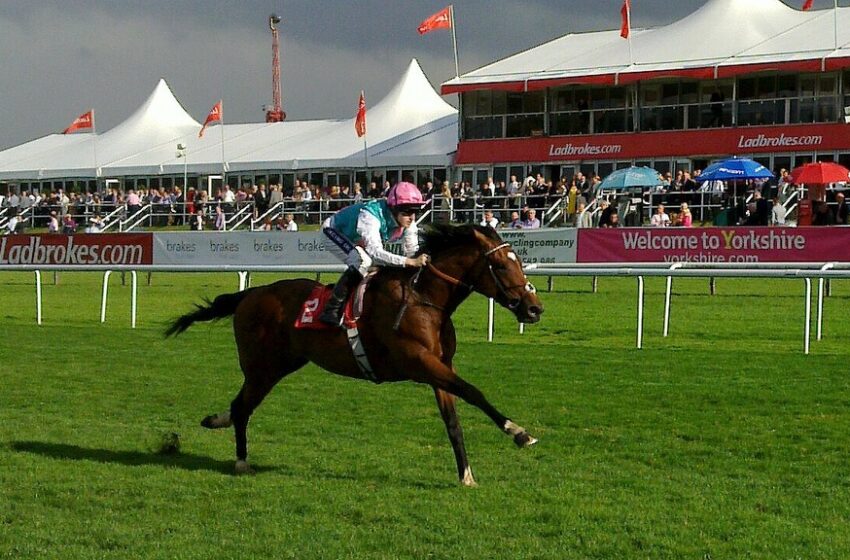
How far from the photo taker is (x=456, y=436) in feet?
20.4

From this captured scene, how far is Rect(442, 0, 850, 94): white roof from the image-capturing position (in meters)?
26.9

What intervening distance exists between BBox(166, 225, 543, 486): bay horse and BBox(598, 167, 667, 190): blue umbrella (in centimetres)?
1615

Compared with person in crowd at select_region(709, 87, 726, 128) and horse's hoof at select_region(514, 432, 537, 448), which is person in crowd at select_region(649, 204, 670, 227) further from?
horse's hoof at select_region(514, 432, 537, 448)

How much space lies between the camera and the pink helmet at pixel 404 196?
21.7 feet

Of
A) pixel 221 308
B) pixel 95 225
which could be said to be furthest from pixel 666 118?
pixel 221 308

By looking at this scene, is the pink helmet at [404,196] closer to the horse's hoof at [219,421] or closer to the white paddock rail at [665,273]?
the horse's hoof at [219,421]

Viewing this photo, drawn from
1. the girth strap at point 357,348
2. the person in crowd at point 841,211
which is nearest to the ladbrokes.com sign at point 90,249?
the person in crowd at point 841,211

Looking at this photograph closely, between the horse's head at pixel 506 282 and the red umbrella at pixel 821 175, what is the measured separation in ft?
49.7

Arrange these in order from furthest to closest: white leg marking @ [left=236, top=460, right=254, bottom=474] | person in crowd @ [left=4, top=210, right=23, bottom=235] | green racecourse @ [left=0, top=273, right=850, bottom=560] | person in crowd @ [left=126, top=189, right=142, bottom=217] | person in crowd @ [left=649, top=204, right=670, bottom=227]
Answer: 1. person in crowd @ [left=4, top=210, right=23, bottom=235]
2. person in crowd @ [left=126, top=189, right=142, bottom=217]
3. person in crowd @ [left=649, top=204, right=670, bottom=227]
4. white leg marking @ [left=236, top=460, right=254, bottom=474]
5. green racecourse @ [left=0, top=273, right=850, bottom=560]

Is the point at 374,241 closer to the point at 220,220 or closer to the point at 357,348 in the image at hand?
the point at 357,348

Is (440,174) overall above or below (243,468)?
above

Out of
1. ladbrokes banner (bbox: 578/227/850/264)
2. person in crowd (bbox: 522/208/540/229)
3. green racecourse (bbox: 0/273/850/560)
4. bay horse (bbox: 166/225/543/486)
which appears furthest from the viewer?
person in crowd (bbox: 522/208/540/229)

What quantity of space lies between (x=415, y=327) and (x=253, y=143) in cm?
3172

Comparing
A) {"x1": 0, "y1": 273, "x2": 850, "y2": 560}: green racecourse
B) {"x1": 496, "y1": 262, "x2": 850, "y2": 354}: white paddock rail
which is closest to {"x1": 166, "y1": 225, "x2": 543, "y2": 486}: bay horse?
{"x1": 0, "y1": 273, "x2": 850, "y2": 560}: green racecourse
